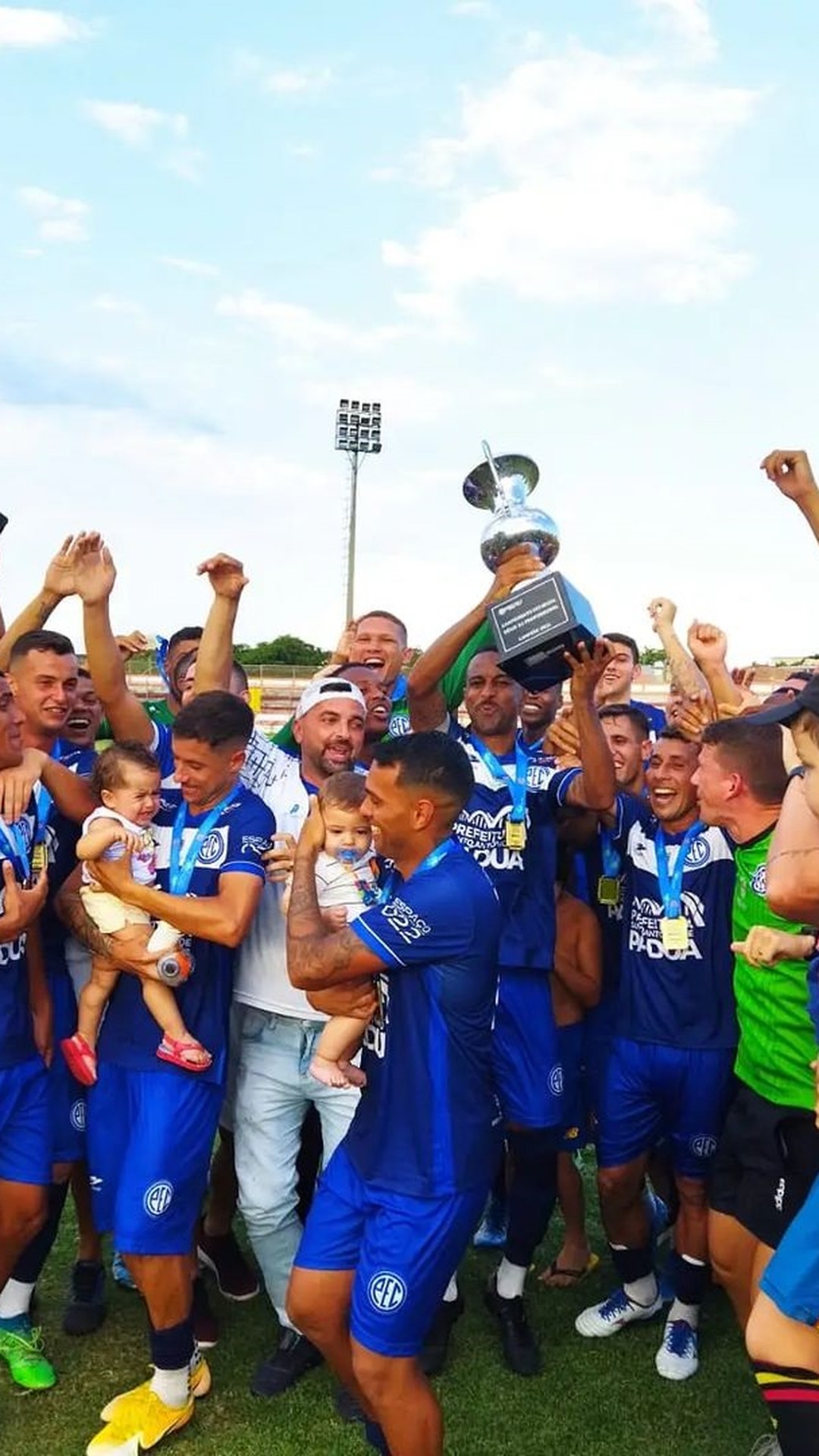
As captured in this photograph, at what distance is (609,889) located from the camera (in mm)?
5246

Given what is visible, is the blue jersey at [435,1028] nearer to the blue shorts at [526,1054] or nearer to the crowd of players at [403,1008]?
the crowd of players at [403,1008]

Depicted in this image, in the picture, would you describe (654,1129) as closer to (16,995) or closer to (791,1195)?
(791,1195)

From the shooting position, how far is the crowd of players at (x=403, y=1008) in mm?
3445

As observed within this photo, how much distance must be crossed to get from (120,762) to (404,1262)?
6.44 feet

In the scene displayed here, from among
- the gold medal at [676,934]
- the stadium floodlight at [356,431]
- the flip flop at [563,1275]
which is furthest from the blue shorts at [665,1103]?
the stadium floodlight at [356,431]

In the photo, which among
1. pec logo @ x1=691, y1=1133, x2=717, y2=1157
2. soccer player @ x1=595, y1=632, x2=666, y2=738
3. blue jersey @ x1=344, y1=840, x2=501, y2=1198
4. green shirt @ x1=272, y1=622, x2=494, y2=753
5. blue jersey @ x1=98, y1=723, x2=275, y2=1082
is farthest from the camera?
soccer player @ x1=595, y1=632, x2=666, y2=738

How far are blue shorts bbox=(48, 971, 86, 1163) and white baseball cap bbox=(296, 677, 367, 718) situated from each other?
4.80 feet

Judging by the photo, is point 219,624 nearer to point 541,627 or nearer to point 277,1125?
point 541,627

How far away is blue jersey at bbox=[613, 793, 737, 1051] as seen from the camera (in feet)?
15.5

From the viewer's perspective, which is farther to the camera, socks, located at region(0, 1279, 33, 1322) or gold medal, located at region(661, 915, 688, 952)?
gold medal, located at region(661, 915, 688, 952)

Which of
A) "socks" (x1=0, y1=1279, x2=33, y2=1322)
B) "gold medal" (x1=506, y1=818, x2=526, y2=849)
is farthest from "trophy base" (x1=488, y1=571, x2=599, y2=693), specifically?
"socks" (x1=0, y1=1279, x2=33, y2=1322)

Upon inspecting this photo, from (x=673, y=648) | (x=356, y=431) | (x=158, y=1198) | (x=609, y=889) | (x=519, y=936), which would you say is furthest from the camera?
(x=356, y=431)

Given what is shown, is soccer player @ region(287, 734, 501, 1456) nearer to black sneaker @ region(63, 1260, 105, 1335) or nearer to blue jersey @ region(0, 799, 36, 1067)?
blue jersey @ region(0, 799, 36, 1067)

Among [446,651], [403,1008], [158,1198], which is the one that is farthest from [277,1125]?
[446,651]
